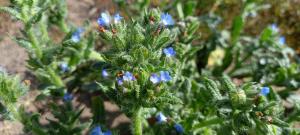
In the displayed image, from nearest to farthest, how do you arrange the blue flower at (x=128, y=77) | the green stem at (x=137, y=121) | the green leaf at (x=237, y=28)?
the blue flower at (x=128, y=77), the green stem at (x=137, y=121), the green leaf at (x=237, y=28)

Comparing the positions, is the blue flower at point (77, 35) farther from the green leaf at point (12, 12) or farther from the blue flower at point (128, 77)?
the blue flower at point (128, 77)

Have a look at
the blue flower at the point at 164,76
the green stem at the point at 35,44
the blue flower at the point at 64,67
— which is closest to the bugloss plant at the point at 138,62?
the blue flower at the point at 164,76

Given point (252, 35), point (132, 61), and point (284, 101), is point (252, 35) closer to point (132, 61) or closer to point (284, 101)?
point (284, 101)

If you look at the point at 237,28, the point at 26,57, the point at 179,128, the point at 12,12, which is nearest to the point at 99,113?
the point at 179,128

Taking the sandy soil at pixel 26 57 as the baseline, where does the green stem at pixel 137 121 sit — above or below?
below

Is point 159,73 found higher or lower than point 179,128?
higher

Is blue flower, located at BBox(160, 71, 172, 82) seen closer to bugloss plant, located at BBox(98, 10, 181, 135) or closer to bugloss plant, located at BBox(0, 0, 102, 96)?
bugloss plant, located at BBox(98, 10, 181, 135)

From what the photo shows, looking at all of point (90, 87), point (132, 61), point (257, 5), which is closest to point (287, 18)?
point (257, 5)

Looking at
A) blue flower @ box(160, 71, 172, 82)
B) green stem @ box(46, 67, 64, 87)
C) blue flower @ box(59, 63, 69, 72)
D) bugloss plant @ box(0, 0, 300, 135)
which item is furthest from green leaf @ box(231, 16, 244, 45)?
blue flower @ box(160, 71, 172, 82)

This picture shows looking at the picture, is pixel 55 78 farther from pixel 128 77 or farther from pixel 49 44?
pixel 128 77
